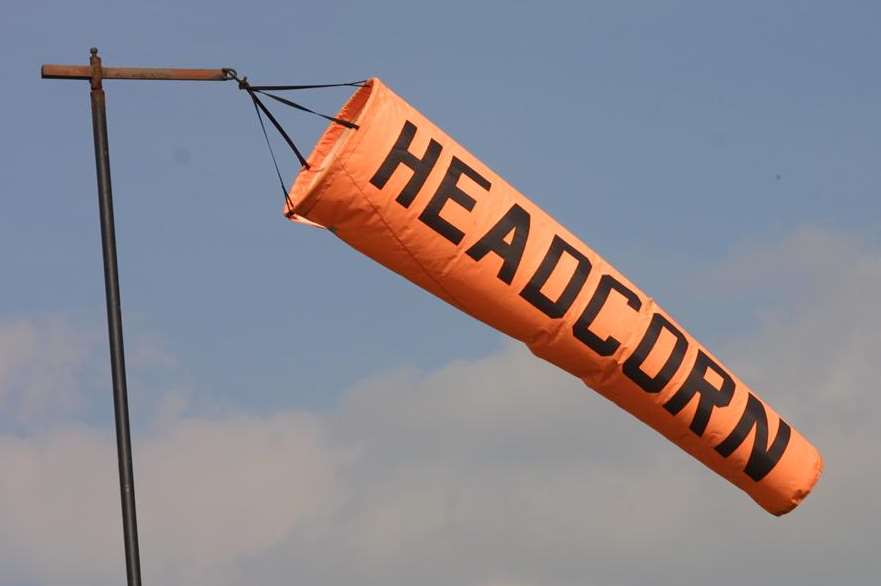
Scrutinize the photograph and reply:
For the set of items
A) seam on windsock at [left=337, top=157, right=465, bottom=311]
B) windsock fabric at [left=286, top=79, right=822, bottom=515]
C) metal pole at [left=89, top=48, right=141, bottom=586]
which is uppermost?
windsock fabric at [left=286, top=79, right=822, bottom=515]

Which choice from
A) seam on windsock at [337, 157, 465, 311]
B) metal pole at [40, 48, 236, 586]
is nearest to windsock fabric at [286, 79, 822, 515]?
seam on windsock at [337, 157, 465, 311]

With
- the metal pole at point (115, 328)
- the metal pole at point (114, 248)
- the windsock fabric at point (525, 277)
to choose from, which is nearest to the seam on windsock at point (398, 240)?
the windsock fabric at point (525, 277)

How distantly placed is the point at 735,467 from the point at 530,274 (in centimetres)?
472

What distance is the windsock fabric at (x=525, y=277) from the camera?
50.4 feet

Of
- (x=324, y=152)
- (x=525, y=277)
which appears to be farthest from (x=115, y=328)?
(x=525, y=277)

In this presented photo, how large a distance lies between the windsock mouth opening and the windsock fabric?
17 millimetres

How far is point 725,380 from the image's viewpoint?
18766 millimetres

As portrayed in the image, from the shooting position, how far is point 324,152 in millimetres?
15641

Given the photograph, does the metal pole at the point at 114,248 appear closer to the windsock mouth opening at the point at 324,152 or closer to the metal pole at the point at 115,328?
the metal pole at the point at 115,328

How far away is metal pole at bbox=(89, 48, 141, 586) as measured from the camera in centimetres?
1457

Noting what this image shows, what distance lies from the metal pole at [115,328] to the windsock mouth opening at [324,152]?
6.36 feet

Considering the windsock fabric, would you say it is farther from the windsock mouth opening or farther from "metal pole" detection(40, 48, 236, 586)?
"metal pole" detection(40, 48, 236, 586)

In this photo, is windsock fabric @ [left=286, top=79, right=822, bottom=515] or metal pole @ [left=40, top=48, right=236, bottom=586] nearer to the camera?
metal pole @ [left=40, top=48, right=236, bottom=586]

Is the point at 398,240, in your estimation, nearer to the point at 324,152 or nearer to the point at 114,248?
the point at 324,152
